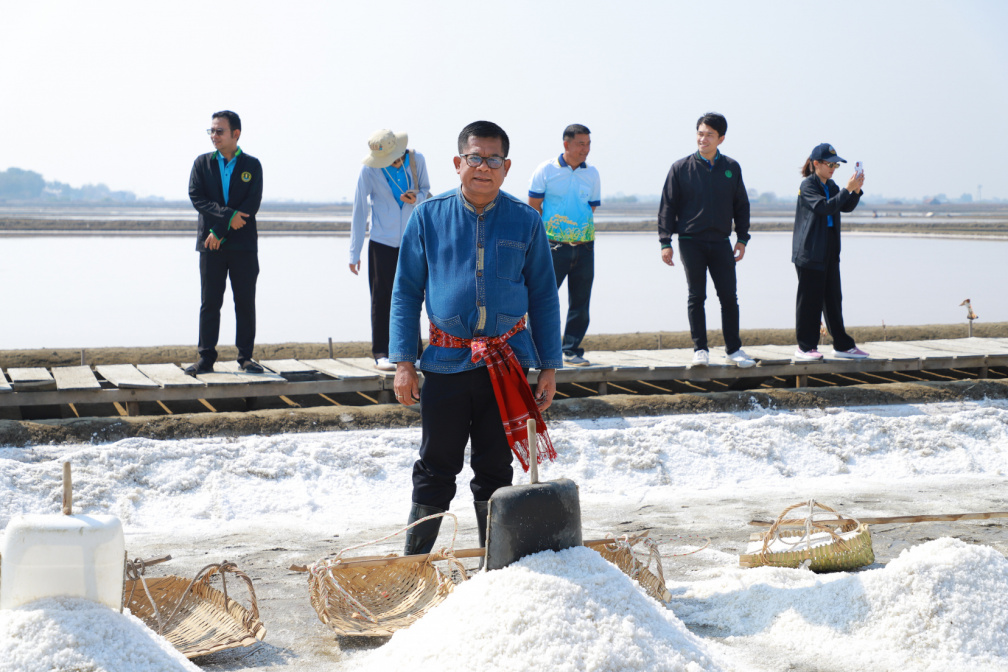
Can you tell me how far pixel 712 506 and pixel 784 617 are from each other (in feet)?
5.89

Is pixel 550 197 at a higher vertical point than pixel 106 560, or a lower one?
higher

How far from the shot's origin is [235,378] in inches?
243

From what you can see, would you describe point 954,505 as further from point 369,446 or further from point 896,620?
point 369,446

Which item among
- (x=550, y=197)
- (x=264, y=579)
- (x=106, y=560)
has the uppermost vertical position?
(x=550, y=197)

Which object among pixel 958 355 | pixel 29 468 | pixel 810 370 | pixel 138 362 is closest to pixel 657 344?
pixel 810 370

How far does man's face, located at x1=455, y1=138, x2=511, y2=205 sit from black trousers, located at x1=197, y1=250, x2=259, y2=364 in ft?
10.4

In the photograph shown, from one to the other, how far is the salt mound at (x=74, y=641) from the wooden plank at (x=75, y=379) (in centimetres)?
354

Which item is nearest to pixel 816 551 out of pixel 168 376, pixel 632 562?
pixel 632 562

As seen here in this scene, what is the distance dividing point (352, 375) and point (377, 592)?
9.56 feet

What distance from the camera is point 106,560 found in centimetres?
257

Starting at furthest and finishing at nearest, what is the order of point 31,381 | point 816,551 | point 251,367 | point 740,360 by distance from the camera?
point 740,360 → point 251,367 → point 31,381 → point 816,551

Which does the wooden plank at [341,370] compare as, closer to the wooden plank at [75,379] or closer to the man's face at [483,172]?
the wooden plank at [75,379]

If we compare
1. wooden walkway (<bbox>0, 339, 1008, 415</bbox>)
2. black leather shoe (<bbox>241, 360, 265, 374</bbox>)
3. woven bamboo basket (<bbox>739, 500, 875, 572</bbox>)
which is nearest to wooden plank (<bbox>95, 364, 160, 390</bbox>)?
wooden walkway (<bbox>0, 339, 1008, 415</bbox>)

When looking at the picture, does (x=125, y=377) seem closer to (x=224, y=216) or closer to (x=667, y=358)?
(x=224, y=216)
